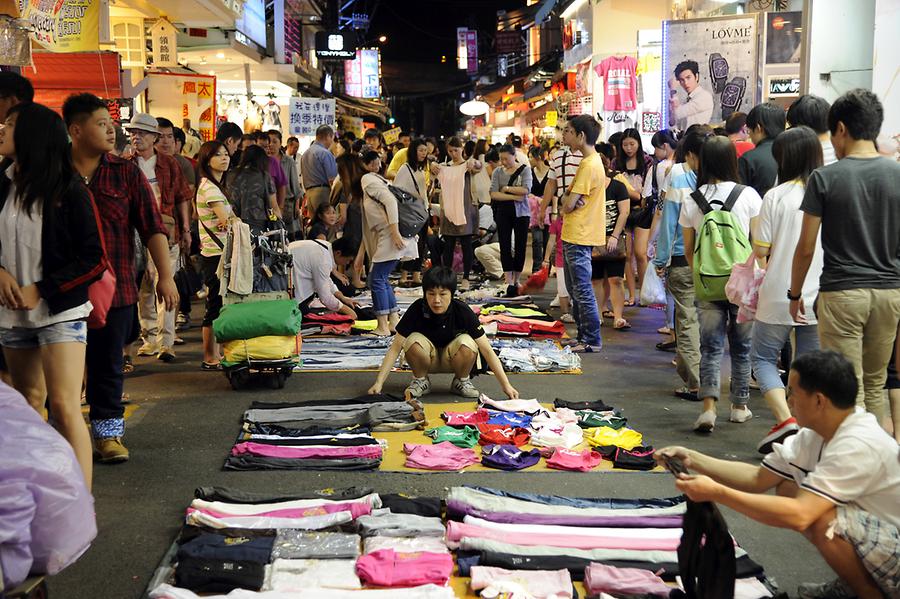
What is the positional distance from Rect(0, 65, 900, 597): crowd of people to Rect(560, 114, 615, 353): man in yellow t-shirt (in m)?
0.02

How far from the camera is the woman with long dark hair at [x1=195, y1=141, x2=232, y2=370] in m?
8.57

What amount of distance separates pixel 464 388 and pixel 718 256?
226 cm

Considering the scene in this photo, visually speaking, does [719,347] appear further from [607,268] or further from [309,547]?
[607,268]

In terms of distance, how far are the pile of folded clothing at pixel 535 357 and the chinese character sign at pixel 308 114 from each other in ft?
36.1

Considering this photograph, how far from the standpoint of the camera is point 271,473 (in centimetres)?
577

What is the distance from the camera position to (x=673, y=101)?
455 inches

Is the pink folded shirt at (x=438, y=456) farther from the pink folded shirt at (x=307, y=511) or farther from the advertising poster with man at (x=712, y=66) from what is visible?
the advertising poster with man at (x=712, y=66)

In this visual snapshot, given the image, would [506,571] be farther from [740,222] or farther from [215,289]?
[215,289]

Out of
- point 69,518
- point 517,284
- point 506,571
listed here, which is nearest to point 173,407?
point 506,571

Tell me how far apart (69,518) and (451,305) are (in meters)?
4.73

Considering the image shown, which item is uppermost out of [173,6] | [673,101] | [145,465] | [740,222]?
[173,6]

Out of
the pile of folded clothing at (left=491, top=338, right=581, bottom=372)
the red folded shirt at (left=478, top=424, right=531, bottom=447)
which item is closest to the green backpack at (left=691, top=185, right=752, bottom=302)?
the red folded shirt at (left=478, top=424, right=531, bottom=447)

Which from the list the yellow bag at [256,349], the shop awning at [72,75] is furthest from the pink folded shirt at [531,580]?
the shop awning at [72,75]

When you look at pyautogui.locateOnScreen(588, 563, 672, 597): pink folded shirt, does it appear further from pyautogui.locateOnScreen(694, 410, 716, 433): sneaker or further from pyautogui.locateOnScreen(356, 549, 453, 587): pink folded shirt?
pyautogui.locateOnScreen(694, 410, 716, 433): sneaker
